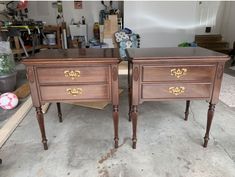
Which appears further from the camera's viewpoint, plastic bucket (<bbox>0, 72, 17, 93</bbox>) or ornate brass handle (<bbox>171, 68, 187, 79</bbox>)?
plastic bucket (<bbox>0, 72, 17, 93</bbox>)

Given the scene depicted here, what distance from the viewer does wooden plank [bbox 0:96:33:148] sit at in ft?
5.62

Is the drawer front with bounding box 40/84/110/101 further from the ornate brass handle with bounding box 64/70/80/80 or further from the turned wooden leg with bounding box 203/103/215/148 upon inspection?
the turned wooden leg with bounding box 203/103/215/148

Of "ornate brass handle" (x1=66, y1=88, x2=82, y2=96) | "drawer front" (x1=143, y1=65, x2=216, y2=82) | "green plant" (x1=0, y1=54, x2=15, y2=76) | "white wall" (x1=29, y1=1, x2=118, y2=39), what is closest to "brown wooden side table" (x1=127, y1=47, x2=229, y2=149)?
"drawer front" (x1=143, y1=65, x2=216, y2=82)

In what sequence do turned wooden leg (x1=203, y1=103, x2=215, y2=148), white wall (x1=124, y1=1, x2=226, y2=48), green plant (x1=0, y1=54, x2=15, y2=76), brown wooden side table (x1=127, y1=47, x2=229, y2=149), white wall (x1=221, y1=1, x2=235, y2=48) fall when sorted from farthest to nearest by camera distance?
white wall (x1=221, y1=1, x2=235, y2=48)
white wall (x1=124, y1=1, x2=226, y2=48)
green plant (x1=0, y1=54, x2=15, y2=76)
turned wooden leg (x1=203, y1=103, x2=215, y2=148)
brown wooden side table (x1=127, y1=47, x2=229, y2=149)

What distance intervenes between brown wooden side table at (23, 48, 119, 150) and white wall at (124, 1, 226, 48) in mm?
3391

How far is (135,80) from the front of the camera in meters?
1.32

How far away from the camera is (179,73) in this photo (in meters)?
1.32

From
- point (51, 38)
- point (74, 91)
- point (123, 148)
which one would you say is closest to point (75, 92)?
point (74, 91)

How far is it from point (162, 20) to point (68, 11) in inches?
99.1

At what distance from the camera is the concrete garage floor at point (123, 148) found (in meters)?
1.34

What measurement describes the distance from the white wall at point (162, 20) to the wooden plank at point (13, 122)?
3.05 meters

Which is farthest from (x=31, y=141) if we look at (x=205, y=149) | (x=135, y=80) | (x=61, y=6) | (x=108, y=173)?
(x=61, y=6)

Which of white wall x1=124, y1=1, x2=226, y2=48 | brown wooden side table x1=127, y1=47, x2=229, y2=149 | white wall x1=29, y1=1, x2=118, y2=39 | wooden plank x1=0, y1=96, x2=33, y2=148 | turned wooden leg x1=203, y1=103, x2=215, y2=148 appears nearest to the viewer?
brown wooden side table x1=127, y1=47, x2=229, y2=149

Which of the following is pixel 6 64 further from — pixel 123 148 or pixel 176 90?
pixel 176 90
